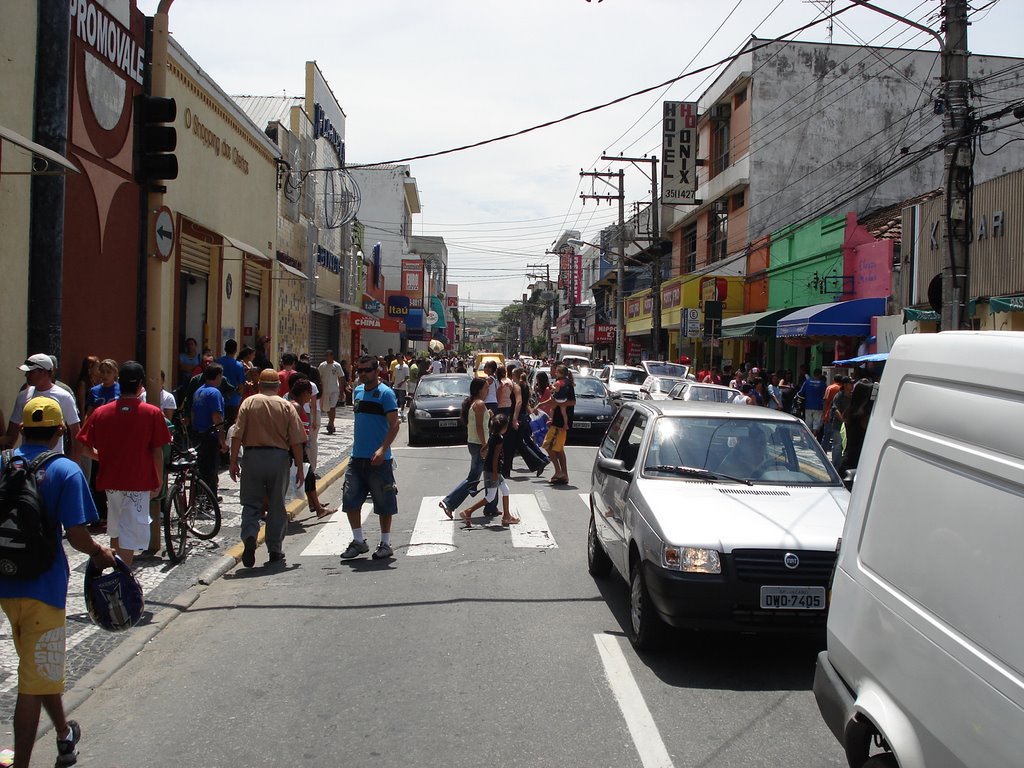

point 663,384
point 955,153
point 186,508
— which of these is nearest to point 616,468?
point 186,508

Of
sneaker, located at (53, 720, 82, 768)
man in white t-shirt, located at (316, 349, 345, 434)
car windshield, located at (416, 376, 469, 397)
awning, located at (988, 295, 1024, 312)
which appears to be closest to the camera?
sneaker, located at (53, 720, 82, 768)

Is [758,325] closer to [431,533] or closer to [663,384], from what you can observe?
[663,384]

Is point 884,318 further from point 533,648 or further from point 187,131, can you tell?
point 533,648

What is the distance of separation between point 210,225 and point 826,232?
1790 cm

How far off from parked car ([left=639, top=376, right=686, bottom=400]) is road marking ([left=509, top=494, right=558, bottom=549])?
13.2 meters

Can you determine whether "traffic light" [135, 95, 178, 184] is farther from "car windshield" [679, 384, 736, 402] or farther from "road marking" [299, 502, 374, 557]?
"car windshield" [679, 384, 736, 402]

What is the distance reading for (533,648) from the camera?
6117 millimetres

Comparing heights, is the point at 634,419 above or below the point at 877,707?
above

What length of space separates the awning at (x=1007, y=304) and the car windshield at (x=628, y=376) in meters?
12.7

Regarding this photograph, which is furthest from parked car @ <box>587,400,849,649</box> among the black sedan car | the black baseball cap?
the black sedan car

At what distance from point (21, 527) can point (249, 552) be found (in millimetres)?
4579

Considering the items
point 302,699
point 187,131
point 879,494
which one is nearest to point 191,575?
point 302,699

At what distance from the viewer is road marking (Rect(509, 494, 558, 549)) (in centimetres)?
959

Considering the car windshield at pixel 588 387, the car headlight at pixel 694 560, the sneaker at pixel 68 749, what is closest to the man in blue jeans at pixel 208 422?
the sneaker at pixel 68 749
